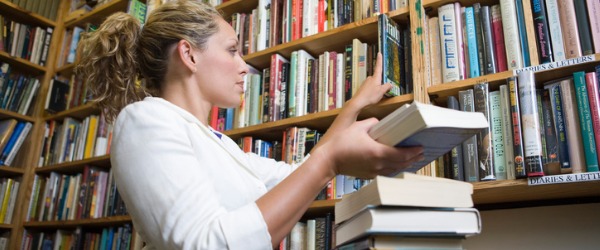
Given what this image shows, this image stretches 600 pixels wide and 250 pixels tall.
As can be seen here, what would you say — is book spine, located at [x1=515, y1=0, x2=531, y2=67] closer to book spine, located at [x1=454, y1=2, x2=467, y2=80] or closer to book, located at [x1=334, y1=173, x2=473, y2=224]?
book spine, located at [x1=454, y1=2, x2=467, y2=80]

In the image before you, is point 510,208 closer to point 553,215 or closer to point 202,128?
point 553,215

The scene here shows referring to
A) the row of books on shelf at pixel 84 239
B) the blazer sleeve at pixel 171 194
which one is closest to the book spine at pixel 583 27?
the blazer sleeve at pixel 171 194

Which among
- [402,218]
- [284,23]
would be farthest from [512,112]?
[284,23]

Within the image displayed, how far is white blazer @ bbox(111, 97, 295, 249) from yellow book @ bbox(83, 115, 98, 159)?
164 centimetres

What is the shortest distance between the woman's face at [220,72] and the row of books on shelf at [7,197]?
197cm

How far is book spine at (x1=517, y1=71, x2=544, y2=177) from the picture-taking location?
117 cm

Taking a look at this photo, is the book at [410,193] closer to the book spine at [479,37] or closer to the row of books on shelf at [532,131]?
the row of books on shelf at [532,131]

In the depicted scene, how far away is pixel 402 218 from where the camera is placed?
69 cm

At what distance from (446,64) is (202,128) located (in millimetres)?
792

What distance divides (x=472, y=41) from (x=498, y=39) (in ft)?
0.24

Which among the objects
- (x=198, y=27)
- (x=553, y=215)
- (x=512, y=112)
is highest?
(x=198, y=27)

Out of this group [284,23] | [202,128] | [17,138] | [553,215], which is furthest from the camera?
[17,138]

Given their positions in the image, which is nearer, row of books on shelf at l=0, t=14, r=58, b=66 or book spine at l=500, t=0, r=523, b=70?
book spine at l=500, t=0, r=523, b=70

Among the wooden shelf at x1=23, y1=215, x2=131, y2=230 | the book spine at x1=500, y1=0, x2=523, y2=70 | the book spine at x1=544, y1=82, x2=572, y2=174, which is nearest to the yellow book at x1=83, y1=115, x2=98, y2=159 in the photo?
the wooden shelf at x1=23, y1=215, x2=131, y2=230
